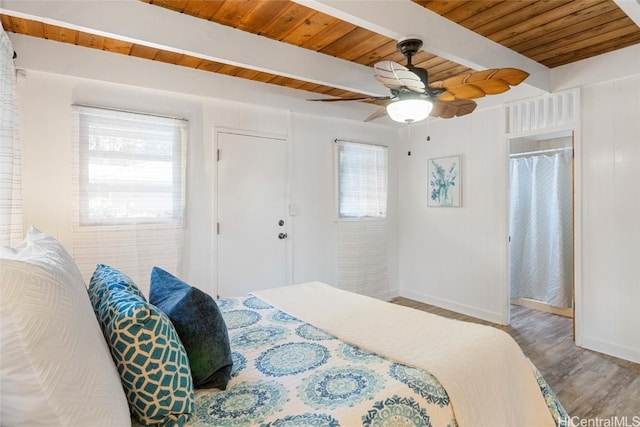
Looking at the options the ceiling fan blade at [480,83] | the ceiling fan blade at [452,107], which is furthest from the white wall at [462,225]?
the ceiling fan blade at [480,83]

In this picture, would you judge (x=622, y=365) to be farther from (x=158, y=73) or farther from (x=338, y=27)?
(x=158, y=73)

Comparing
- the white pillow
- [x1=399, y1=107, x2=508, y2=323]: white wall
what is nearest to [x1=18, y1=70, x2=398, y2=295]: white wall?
[x1=399, y1=107, x2=508, y2=323]: white wall

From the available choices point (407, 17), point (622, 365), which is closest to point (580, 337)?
point (622, 365)

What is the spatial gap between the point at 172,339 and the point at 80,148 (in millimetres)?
2413

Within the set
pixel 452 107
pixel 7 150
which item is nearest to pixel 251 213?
pixel 7 150

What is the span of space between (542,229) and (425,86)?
3.16 metres

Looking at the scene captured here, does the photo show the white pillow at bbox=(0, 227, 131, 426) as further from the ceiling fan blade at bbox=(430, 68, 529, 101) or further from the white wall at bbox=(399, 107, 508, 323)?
the white wall at bbox=(399, 107, 508, 323)

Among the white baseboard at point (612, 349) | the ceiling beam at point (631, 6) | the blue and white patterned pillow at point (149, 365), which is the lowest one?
the white baseboard at point (612, 349)

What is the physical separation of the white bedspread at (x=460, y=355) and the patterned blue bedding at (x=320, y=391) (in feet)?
0.21

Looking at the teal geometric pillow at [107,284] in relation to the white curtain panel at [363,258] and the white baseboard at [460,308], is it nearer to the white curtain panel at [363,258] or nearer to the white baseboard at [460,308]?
the white curtain panel at [363,258]

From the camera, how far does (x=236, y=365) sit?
4.70 ft

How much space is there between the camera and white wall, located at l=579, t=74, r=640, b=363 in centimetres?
287

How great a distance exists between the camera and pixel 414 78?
1.95 m

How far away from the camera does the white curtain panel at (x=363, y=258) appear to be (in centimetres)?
424
